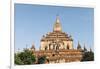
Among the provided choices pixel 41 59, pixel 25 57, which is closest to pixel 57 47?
pixel 41 59

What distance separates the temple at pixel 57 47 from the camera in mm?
2230

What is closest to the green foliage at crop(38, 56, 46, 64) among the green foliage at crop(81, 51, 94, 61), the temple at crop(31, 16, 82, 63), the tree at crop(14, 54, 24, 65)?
the temple at crop(31, 16, 82, 63)

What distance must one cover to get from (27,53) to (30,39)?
14 cm

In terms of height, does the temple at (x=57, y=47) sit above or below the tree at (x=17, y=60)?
above

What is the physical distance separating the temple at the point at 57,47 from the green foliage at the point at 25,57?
2.4 inches

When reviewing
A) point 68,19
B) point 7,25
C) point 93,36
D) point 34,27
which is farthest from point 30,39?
point 93,36

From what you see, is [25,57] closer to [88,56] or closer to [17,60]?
[17,60]

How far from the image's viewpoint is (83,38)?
7.82 feet

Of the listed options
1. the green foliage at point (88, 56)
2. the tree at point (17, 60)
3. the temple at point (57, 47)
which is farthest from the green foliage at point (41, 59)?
the green foliage at point (88, 56)

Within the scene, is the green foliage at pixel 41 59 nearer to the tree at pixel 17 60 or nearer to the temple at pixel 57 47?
the temple at pixel 57 47

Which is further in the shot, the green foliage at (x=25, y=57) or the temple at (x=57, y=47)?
the temple at (x=57, y=47)

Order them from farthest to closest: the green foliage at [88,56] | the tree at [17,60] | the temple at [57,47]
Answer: the green foliage at [88,56], the temple at [57,47], the tree at [17,60]

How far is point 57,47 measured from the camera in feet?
7.49

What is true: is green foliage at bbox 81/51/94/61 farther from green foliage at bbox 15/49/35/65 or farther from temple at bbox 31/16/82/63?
green foliage at bbox 15/49/35/65
